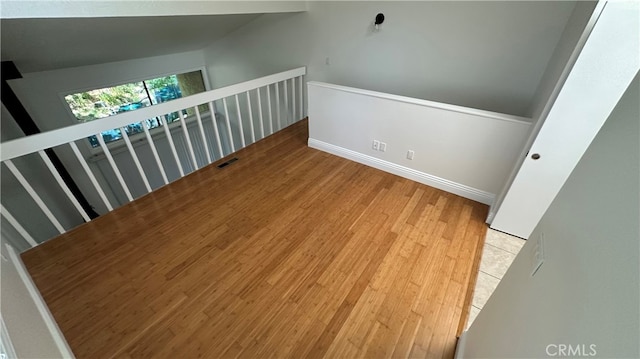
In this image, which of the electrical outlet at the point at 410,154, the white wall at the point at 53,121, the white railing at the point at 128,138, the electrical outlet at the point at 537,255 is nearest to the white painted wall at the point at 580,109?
the electrical outlet at the point at 410,154

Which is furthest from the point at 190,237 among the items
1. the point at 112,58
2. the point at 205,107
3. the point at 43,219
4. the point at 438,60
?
the point at 205,107

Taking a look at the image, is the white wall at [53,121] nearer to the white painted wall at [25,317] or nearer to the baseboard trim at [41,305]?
the baseboard trim at [41,305]

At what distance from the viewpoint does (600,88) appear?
1496mm

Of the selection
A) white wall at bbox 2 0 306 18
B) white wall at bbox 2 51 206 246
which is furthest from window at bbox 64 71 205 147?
white wall at bbox 2 0 306 18

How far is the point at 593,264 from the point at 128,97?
648 centimetres

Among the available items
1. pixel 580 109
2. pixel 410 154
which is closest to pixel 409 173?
pixel 410 154

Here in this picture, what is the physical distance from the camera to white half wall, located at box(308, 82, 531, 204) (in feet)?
7.42

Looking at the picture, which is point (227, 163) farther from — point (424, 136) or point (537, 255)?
point (537, 255)

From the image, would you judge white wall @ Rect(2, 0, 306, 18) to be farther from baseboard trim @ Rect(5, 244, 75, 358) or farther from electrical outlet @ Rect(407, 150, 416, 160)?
electrical outlet @ Rect(407, 150, 416, 160)

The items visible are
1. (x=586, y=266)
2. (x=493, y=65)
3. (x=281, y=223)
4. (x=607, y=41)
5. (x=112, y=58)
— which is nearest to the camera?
(x=586, y=266)

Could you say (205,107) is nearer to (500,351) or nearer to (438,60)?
(438,60)

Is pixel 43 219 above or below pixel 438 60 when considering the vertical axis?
below

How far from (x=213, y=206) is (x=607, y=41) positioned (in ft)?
10.1

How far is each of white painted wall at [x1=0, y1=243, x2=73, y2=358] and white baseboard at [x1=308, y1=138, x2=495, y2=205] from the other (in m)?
2.89
